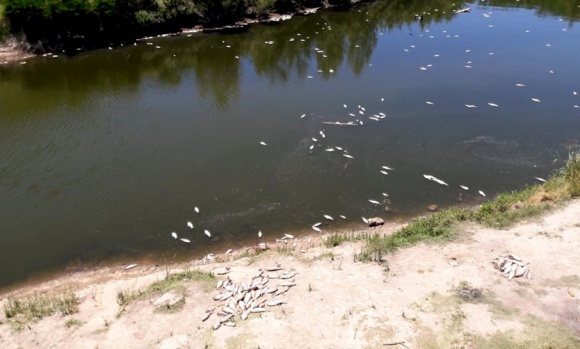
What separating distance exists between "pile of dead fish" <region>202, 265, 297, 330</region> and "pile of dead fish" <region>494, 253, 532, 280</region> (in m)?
4.46

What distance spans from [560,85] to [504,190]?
996 cm

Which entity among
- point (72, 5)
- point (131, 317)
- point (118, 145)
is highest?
point (72, 5)

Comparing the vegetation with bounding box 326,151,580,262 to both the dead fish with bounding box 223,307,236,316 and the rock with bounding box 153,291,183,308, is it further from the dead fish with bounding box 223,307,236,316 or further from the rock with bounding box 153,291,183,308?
the rock with bounding box 153,291,183,308

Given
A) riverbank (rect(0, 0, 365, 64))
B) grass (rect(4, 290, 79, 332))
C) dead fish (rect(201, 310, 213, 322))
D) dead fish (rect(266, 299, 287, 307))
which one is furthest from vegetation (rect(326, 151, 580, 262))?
riverbank (rect(0, 0, 365, 64))

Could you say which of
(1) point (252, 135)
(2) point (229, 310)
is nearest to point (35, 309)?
(2) point (229, 310)

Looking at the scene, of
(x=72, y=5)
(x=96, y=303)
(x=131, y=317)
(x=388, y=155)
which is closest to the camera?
(x=131, y=317)

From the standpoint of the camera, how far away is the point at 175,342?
8.37 meters

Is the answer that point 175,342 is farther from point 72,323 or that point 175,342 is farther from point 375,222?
point 375,222

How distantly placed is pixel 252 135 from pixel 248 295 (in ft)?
28.4

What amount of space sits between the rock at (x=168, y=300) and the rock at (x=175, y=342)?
925 millimetres

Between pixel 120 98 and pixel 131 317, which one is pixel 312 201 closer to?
pixel 131 317

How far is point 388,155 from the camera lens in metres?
16.0

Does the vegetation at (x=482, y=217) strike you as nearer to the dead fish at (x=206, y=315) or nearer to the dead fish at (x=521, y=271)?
the dead fish at (x=521, y=271)

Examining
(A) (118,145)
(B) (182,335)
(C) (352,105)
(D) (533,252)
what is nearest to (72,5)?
(A) (118,145)
